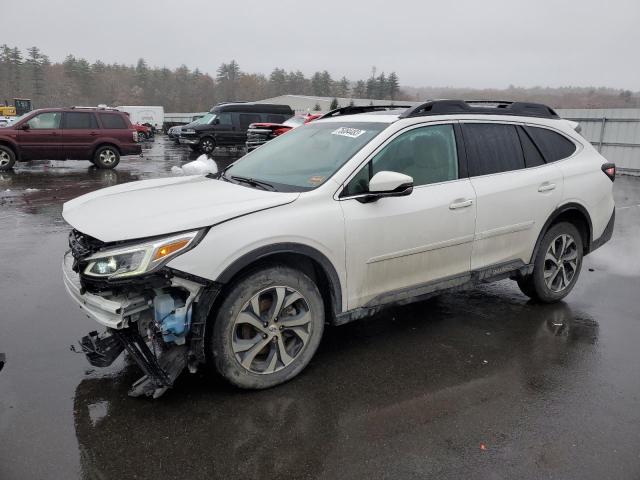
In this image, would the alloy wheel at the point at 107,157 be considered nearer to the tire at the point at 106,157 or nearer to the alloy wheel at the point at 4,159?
the tire at the point at 106,157

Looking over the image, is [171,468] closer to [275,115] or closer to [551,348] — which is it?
[551,348]

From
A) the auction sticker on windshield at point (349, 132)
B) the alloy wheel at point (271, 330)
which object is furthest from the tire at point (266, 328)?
the auction sticker on windshield at point (349, 132)

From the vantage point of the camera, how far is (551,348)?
4199mm

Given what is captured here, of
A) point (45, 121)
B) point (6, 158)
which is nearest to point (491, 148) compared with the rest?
point (45, 121)

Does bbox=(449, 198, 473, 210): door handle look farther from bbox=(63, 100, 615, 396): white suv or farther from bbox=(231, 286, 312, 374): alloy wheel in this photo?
bbox=(231, 286, 312, 374): alloy wheel

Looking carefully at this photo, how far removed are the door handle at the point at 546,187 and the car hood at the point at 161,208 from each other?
2.46 m

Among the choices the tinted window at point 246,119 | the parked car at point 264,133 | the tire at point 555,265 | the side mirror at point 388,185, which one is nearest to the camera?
the side mirror at point 388,185

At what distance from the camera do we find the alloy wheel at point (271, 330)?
322 centimetres

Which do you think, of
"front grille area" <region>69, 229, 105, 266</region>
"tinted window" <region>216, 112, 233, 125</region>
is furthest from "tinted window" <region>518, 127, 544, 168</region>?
"tinted window" <region>216, 112, 233, 125</region>

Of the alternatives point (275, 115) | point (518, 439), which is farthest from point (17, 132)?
point (518, 439)

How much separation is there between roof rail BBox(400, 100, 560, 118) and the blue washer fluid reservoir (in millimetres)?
2208

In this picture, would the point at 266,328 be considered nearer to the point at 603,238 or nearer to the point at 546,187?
the point at 546,187

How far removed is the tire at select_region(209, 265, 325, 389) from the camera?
314 cm

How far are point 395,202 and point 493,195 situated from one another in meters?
1.05
